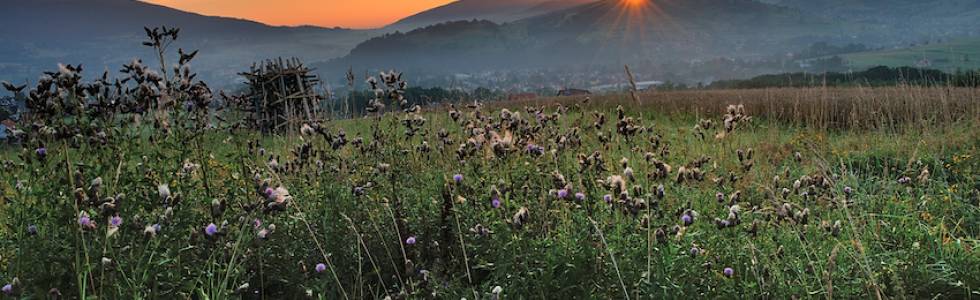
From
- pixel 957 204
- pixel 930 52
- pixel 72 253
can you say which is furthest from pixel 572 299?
pixel 930 52

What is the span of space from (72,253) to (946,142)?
914 centimetres

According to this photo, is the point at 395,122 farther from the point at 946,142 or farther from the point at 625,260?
the point at 946,142

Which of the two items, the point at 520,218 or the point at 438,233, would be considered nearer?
the point at 520,218

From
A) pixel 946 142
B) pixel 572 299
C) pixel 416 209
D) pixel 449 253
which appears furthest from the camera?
pixel 946 142

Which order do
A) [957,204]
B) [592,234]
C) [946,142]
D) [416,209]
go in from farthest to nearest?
[946,142], [957,204], [416,209], [592,234]

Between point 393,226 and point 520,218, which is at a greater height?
point 520,218

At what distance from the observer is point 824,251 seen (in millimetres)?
3307

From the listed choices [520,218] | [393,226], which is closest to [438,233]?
[393,226]

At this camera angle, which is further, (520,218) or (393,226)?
(393,226)

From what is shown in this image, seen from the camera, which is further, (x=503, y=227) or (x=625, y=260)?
(x=503, y=227)

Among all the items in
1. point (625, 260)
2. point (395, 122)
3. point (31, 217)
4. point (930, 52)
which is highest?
point (930, 52)

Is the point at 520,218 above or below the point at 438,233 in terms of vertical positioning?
above

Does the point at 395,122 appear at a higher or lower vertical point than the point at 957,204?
higher

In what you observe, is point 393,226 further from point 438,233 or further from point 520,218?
point 520,218
